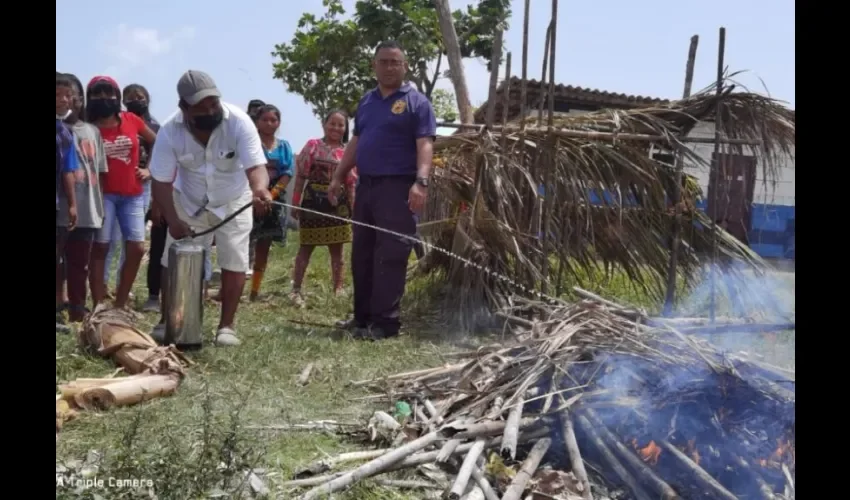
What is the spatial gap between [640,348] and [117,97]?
4.27m

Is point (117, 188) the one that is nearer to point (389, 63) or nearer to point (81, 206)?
point (81, 206)

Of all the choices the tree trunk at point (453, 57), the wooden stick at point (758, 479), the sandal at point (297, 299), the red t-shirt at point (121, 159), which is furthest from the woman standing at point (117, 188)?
the tree trunk at point (453, 57)

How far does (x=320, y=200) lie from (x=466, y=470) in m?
4.42

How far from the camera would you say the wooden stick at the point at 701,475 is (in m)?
2.49

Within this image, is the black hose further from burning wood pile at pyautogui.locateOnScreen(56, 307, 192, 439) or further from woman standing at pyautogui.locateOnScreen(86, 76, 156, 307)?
woman standing at pyautogui.locateOnScreen(86, 76, 156, 307)

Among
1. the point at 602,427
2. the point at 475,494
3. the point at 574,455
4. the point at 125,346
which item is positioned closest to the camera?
the point at 475,494

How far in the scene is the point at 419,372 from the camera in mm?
3916

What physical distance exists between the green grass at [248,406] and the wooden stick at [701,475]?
3.09ft

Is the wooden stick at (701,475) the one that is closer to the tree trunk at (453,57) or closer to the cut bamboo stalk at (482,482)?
Answer: the cut bamboo stalk at (482,482)

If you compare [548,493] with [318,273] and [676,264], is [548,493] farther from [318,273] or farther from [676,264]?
[318,273]

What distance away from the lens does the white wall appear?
508 cm

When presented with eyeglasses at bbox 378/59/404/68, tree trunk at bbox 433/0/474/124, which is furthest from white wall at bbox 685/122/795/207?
tree trunk at bbox 433/0/474/124

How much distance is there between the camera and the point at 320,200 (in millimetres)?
6750

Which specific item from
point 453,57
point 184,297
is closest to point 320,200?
point 184,297
